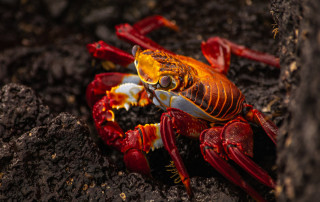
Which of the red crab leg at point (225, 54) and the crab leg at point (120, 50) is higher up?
the red crab leg at point (225, 54)

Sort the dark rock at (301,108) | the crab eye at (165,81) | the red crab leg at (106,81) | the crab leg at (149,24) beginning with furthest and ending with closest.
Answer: the crab leg at (149,24) → the red crab leg at (106,81) → the crab eye at (165,81) → the dark rock at (301,108)

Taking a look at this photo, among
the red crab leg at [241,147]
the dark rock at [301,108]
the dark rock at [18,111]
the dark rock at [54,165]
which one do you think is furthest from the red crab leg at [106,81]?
the dark rock at [301,108]

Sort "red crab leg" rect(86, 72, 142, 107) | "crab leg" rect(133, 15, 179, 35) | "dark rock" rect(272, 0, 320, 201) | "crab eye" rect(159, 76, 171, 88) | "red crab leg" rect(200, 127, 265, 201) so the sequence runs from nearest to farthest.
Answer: "dark rock" rect(272, 0, 320, 201)
"red crab leg" rect(200, 127, 265, 201)
"crab eye" rect(159, 76, 171, 88)
"red crab leg" rect(86, 72, 142, 107)
"crab leg" rect(133, 15, 179, 35)

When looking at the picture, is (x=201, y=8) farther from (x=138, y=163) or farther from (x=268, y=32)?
(x=138, y=163)

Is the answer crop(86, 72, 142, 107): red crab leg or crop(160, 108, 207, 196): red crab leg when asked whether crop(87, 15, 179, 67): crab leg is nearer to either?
crop(86, 72, 142, 107): red crab leg

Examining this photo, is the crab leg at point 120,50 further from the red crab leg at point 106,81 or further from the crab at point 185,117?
the crab at point 185,117

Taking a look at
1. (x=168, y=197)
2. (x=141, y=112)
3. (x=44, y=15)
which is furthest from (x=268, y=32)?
(x=44, y=15)

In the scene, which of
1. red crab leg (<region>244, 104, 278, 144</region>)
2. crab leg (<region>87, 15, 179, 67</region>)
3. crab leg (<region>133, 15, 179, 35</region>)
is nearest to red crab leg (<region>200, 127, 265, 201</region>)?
red crab leg (<region>244, 104, 278, 144</region>)
